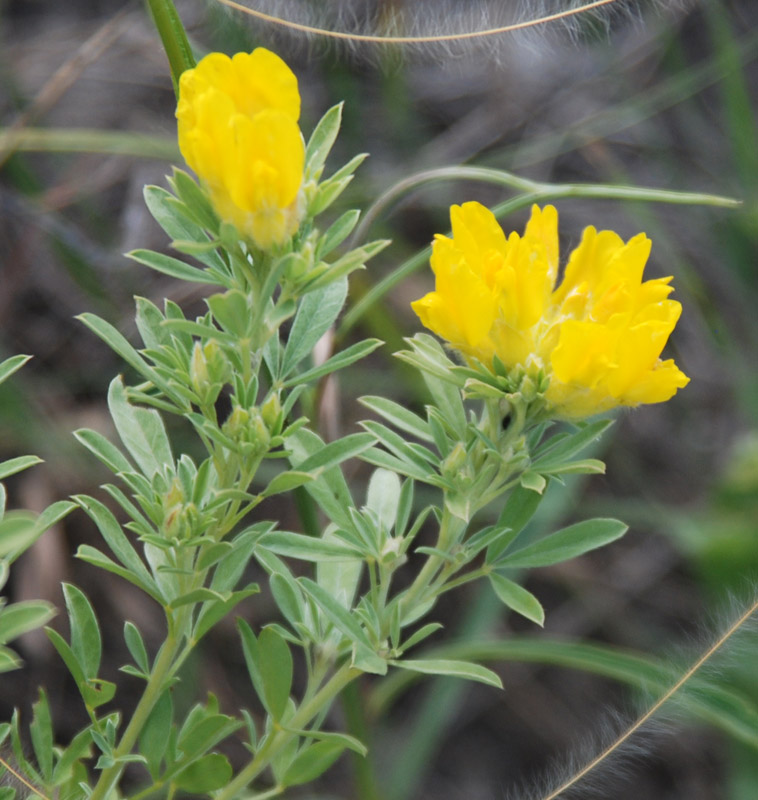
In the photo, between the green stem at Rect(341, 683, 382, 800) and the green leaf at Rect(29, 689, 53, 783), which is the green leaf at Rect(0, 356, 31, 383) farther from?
the green stem at Rect(341, 683, 382, 800)

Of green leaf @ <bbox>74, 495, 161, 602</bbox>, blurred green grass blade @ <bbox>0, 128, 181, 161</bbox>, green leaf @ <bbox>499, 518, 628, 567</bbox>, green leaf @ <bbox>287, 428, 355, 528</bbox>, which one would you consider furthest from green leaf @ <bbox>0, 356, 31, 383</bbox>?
blurred green grass blade @ <bbox>0, 128, 181, 161</bbox>

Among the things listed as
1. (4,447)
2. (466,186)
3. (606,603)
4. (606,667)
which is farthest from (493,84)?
(606,667)

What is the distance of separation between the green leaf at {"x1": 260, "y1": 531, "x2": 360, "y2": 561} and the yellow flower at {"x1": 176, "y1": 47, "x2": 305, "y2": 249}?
241 mm

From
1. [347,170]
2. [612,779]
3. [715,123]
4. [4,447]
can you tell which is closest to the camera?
[347,170]

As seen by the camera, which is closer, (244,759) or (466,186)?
(244,759)

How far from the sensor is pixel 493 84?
2502 mm

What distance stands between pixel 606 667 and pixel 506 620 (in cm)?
108

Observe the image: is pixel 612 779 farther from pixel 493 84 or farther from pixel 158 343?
pixel 493 84

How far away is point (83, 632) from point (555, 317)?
0.47 metres

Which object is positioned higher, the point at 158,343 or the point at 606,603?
the point at 158,343

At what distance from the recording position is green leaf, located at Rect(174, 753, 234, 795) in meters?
0.78

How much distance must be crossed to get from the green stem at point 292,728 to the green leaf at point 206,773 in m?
0.01

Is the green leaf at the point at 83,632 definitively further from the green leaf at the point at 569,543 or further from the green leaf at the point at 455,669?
the green leaf at the point at 569,543

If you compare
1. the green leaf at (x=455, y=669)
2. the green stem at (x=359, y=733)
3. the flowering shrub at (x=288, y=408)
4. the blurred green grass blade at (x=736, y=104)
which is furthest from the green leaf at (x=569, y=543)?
the blurred green grass blade at (x=736, y=104)
